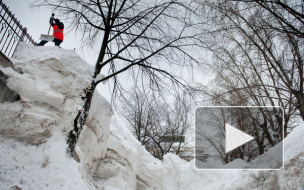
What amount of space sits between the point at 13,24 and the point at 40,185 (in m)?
4.85

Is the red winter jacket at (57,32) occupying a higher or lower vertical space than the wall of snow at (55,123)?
higher

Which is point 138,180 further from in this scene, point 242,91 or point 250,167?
point 242,91

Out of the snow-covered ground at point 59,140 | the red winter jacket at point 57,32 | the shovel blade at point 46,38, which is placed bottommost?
the snow-covered ground at point 59,140
